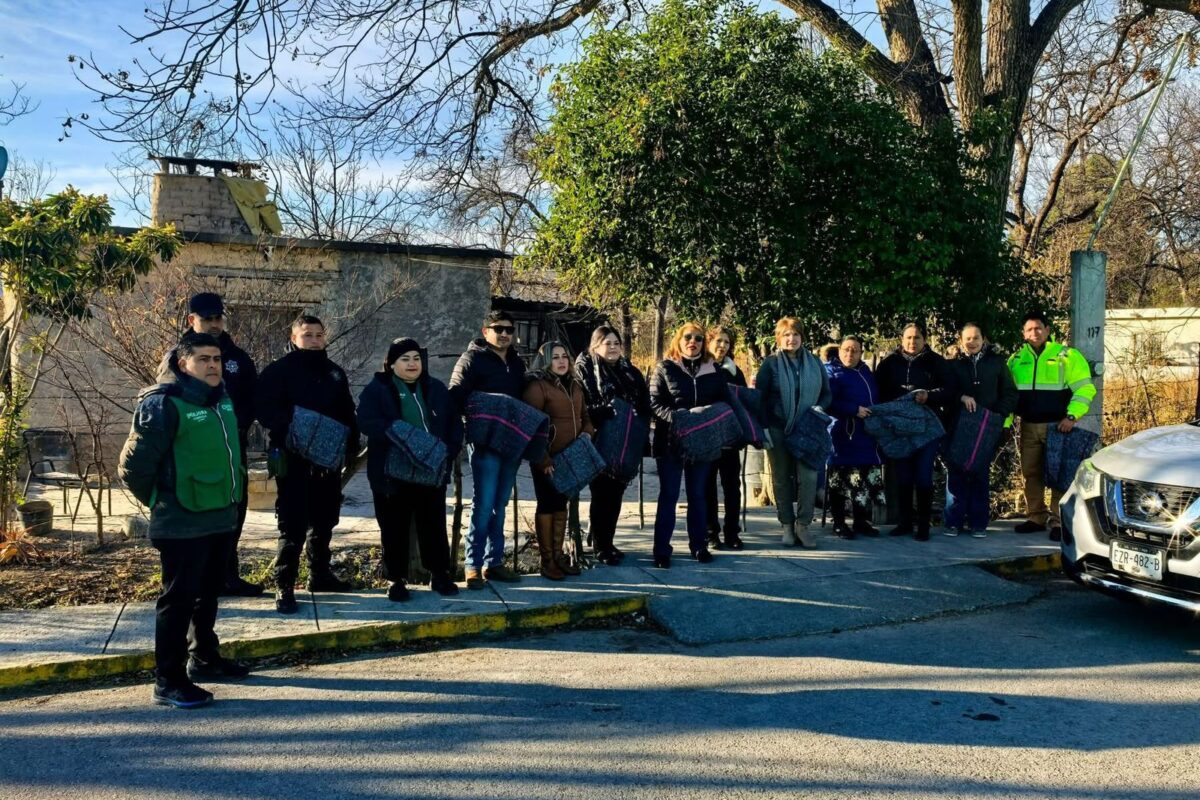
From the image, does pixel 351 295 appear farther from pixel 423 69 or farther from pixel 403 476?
pixel 403 476

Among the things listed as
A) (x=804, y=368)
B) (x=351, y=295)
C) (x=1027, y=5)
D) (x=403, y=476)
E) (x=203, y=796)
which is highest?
(x=1027, y=5)

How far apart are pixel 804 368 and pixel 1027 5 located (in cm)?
567

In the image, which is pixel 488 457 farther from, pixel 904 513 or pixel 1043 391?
pixel 1043 391

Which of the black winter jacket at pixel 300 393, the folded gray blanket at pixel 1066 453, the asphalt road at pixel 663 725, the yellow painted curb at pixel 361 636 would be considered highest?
the black winter jacket at pixel 300 393

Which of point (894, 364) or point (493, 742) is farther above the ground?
point (894, 364)

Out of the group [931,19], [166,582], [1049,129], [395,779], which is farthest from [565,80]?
[1049,129]

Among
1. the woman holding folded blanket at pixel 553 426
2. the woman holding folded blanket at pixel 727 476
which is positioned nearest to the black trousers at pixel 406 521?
the woman holding folded blanket at pixel 553 426

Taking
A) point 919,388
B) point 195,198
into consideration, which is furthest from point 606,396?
point 195,198

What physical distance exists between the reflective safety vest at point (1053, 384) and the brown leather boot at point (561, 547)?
4321 mm

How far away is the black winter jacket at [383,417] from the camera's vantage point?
6.17 metres

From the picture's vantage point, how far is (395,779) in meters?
3.91

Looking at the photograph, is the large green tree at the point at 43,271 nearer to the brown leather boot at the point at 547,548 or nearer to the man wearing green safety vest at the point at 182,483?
the man wearing green safety vest at the point at 182,483

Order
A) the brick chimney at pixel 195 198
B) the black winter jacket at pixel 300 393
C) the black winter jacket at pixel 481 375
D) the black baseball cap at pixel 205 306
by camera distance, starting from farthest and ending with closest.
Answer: the brick chimney at pixel 195 198, the black winter jacket at pixel 481 375, the black winter jacket at pixel 300 393, the black baseball cap at pixel 205 306

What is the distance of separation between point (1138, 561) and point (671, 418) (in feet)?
10.5
